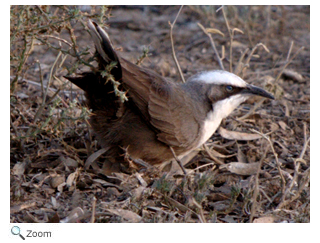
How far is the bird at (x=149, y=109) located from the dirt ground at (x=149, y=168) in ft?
0.58

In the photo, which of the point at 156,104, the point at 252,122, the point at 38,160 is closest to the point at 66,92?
the point at 38,160

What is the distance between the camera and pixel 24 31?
168 inches

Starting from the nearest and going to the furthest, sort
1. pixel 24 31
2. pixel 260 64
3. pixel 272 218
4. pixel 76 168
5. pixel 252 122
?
pixel 272 218 < pixel 24 31 < pixel 76 168 < pixel 252 122 < pixel 260 64

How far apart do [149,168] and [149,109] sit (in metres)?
0.56

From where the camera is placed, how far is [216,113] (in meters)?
4.76

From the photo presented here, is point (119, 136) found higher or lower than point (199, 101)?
lower

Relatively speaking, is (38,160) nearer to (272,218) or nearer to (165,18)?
(272,218)

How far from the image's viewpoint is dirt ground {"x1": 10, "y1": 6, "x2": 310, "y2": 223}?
12.8 ft

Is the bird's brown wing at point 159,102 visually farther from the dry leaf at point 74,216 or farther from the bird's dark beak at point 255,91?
the dry leaf at point 74,216

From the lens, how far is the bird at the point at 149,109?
14.2 feet

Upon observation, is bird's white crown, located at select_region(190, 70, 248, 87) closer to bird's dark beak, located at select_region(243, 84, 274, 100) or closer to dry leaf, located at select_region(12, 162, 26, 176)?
bird's dark beak, located at select_region(243, 84, 274, 100)

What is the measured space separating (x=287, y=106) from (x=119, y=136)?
8.01 ft

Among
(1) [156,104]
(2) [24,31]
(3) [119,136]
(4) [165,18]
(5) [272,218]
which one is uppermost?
(4) [165,18]

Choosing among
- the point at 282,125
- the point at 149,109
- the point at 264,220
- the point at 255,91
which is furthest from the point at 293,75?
the point at 264,220
